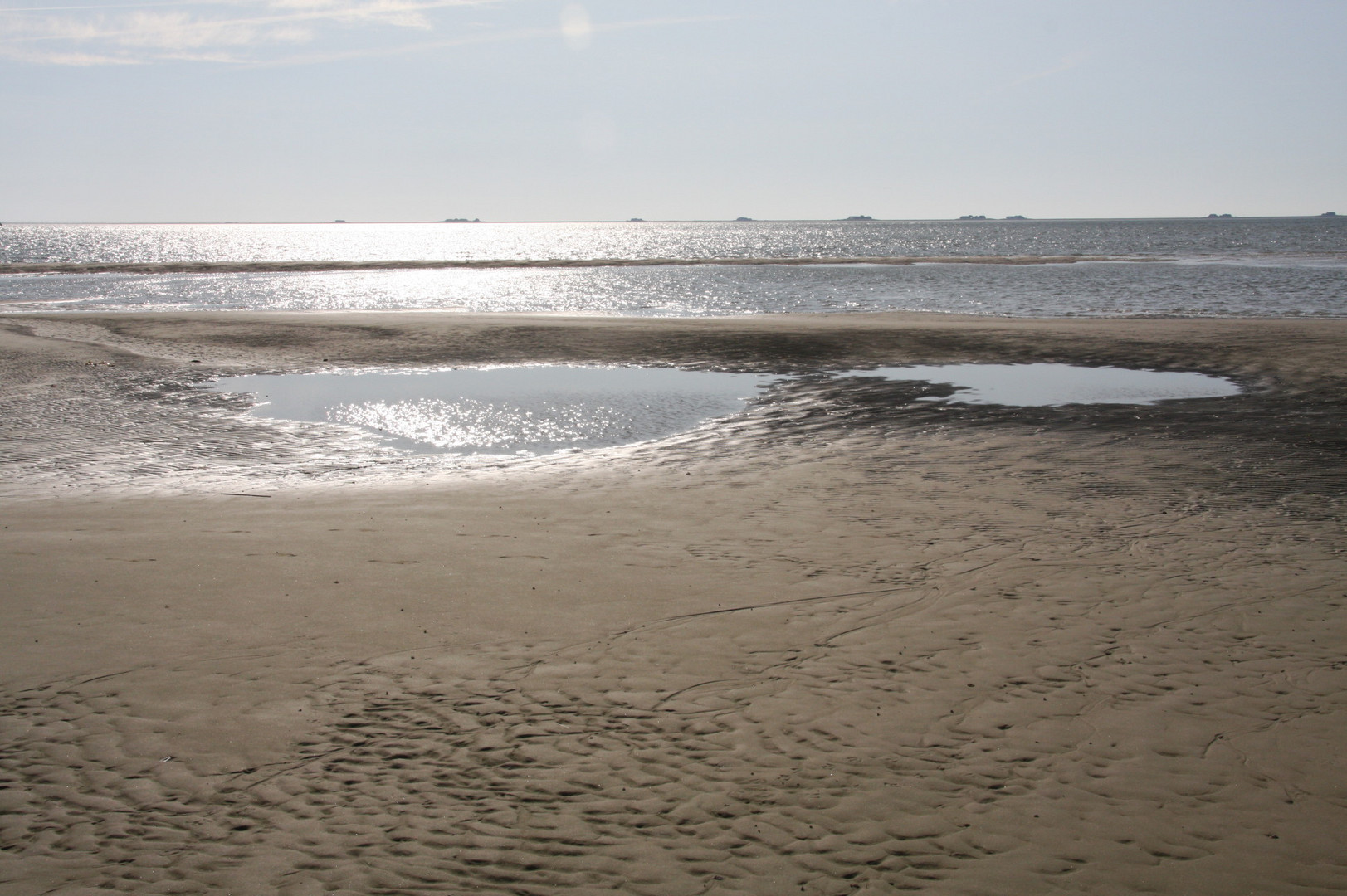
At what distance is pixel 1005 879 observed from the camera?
4.62m

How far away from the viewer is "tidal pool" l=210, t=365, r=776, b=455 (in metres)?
15.6

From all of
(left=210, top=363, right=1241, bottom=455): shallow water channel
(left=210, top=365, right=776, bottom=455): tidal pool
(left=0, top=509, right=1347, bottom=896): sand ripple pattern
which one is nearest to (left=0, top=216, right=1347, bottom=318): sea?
(left=210, top=363, right=1241, bottom=455): shallow water channel

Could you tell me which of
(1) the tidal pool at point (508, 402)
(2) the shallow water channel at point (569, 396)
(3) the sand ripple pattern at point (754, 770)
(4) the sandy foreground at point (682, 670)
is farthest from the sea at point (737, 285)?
(3) the sand ripple pattern at point (754, 770)

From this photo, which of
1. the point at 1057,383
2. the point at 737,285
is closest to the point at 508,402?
the point at 1057,383

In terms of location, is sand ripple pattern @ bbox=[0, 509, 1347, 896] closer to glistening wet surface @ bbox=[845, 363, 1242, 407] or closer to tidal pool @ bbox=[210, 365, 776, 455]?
tidal pool @ bbox=[210, 365, 776, 455]

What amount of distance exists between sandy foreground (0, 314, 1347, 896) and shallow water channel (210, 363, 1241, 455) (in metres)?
1.94

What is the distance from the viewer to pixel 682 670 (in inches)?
271

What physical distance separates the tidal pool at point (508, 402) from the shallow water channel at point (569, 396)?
3 centimetres

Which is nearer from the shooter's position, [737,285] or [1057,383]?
[1057,383]

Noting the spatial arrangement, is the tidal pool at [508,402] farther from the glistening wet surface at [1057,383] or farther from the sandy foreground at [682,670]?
the glistening wet surface at [1057,383]

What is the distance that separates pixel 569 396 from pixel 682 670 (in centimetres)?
1322

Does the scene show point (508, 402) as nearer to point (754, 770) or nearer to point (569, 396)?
point (569, 396)

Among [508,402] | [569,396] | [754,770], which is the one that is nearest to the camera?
[754,770]

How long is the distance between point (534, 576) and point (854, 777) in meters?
4.19
